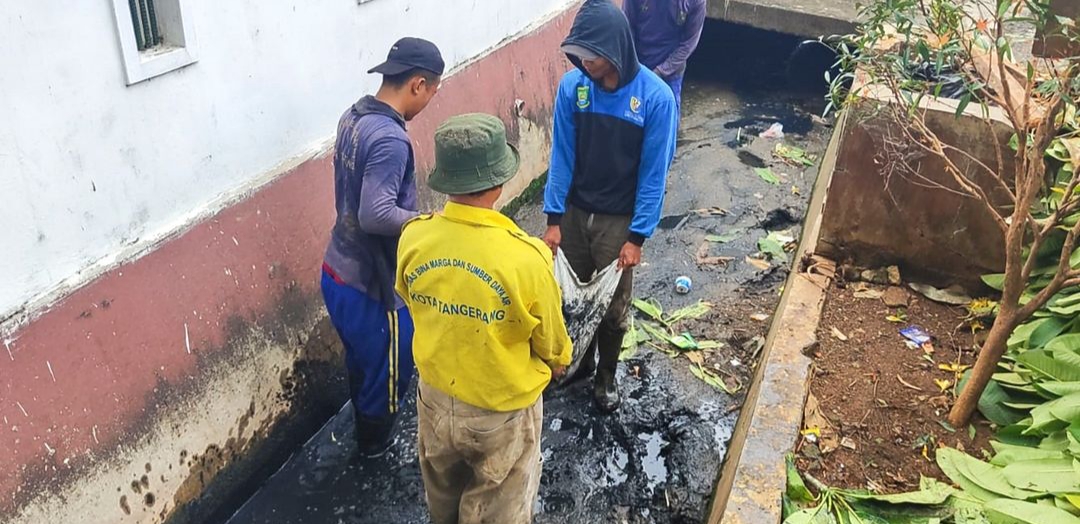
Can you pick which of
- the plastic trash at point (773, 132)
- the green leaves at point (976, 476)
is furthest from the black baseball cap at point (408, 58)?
the plastic trash at point (773, 132)

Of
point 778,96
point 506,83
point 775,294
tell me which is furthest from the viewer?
point 778,96

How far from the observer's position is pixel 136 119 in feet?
10.6

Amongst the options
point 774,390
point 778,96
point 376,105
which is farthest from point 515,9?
point 778,96

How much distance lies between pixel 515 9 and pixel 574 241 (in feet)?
10.3

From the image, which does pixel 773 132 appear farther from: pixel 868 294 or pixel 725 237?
pixel 868 294

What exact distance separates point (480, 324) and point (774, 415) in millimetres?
1724

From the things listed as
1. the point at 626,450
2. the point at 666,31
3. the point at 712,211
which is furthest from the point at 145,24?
the point at 712,211

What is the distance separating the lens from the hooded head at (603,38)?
11.9ft

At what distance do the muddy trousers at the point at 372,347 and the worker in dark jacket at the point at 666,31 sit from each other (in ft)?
11.6

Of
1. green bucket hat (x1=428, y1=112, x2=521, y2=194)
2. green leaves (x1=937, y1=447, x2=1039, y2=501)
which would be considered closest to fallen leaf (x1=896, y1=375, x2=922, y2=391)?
green leaves (x1=937, y1=447, x2=1039, y2=501)

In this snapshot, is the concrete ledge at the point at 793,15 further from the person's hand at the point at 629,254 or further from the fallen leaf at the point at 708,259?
the person's hand at the point at 629,254

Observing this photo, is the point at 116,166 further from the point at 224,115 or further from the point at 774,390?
the point at 774,390

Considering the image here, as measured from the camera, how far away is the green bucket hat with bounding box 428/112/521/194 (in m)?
Result: 2.65

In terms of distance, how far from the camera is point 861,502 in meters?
3.19
